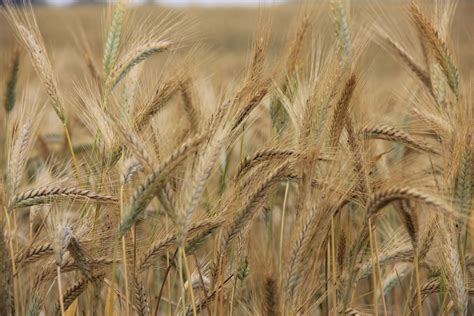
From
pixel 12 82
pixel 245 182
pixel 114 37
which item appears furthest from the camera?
pixel 12 82

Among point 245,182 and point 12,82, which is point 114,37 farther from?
point 12,82

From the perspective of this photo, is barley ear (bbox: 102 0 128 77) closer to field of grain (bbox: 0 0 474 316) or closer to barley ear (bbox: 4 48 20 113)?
field of grain (bbox: 0 0 474 316)

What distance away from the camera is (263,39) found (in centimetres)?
225

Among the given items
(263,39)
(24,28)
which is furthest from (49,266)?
(263,39)

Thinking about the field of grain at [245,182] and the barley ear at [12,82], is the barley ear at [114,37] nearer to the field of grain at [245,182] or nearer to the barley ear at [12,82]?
the field of grain at [245,182]

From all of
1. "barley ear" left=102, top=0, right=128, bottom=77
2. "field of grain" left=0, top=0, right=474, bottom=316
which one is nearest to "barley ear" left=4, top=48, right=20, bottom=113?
"field of grain" left=0, top=0, right=474, bottom=316

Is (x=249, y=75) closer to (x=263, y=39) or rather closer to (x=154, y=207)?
(x=263, y=39)

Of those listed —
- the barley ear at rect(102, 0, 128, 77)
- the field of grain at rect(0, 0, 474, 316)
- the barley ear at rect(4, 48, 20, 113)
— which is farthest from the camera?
the barley ear at rect(4, 48, 20, 113)

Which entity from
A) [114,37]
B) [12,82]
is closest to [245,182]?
[114,37]

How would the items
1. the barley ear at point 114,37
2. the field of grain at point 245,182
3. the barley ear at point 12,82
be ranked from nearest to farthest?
the field of grain at point 245,182 → the barley ear at point 114,37 → the barley ear at point 12,82

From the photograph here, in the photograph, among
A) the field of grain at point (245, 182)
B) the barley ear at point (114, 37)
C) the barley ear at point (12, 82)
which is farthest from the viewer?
the barley ear at point (12, 82)

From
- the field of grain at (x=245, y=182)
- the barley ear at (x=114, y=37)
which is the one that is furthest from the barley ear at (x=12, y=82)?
the barley ear at (x=114, y=37)

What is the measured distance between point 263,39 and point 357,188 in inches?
25.9

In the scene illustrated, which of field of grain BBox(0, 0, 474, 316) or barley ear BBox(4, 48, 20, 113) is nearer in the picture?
field of grain BBox(0, 0, 474, 316)
